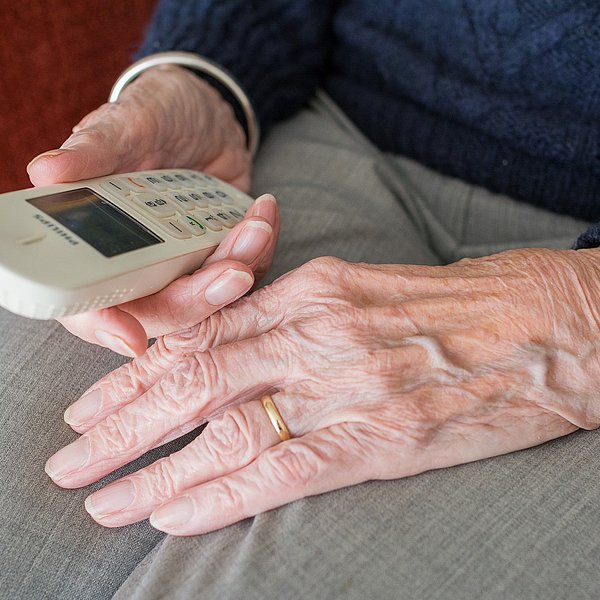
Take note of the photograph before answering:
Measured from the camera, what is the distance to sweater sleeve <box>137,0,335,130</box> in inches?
33.1

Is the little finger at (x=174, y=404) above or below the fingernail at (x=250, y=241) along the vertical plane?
below

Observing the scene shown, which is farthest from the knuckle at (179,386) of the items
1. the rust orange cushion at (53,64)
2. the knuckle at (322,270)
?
the rust orange cushion at (53,64)

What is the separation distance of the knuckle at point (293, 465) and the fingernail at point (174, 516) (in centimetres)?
6

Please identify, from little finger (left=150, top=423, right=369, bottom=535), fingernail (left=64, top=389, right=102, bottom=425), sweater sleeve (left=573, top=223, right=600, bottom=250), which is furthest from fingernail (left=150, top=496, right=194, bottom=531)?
sweater sleeve (left=573, top=223, right=600, bottom=250)

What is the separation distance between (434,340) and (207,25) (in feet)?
1.69

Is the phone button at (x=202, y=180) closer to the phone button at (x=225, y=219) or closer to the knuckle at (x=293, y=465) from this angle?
the phone button at (x=225, y=219)

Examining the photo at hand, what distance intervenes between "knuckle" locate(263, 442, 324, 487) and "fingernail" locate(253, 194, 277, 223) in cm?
19

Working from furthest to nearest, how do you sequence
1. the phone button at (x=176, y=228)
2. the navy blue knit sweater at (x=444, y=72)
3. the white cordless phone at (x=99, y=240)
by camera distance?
1. the navy blue knit sweater at (x=444, y=72)
2. the phone button at (x=176, y=228)
3. the white cordless phone at (x=99, y=240)

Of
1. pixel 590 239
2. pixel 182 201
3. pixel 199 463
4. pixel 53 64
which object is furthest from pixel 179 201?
pixel 53 64

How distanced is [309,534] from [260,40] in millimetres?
631

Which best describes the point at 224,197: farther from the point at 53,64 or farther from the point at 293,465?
the point at 53,64

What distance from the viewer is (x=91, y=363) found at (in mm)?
585

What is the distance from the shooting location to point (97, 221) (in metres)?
0.49

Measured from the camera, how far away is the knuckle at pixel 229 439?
1.60 feet
